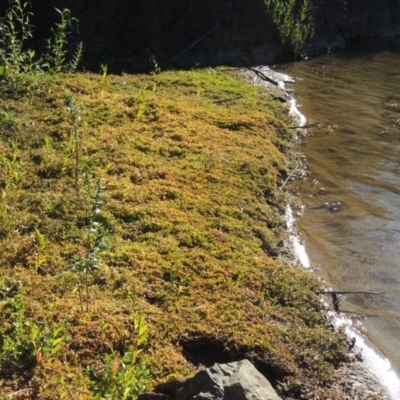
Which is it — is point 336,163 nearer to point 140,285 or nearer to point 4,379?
point 140,285

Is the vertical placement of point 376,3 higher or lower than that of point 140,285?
higher

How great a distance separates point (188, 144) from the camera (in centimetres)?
747

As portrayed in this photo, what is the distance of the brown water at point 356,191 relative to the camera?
5.52m

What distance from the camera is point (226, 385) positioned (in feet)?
11.7

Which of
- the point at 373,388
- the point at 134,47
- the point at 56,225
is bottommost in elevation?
the point at 373,388

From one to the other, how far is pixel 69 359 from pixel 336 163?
5.61 meters

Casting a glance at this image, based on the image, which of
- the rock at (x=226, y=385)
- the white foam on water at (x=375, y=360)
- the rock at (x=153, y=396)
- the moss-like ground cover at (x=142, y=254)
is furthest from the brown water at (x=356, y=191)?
the rock at (x=153, y=396)

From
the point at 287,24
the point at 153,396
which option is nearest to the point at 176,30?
the point at 287,24

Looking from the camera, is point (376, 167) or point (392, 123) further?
point (392, 123)

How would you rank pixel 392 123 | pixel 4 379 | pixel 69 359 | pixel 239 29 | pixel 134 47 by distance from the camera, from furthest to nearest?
pixel 239 29 → pixel 134 47 → pixel 392 123 → pixel 69 359 → pixel 4 379

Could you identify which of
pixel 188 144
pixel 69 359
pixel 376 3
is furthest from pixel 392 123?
pixel 376 3

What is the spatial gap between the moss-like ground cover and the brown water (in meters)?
0.42

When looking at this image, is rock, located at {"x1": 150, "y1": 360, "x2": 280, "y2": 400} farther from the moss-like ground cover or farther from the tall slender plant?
the tall slender plant

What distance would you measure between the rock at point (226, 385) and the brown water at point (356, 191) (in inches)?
58.9
